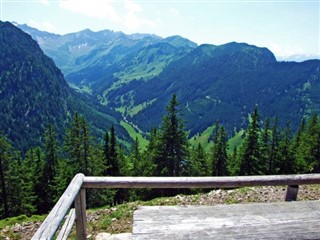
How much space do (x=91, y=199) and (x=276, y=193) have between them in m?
24.3

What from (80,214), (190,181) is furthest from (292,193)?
(80,214)

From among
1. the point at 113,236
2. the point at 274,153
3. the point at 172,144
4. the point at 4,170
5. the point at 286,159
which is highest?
the point at 113,236

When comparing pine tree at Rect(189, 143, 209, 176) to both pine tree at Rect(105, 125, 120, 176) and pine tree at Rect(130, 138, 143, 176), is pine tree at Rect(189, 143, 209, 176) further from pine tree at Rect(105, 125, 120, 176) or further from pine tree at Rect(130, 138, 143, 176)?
pine tree at Rect(105, 125, 120, 176)

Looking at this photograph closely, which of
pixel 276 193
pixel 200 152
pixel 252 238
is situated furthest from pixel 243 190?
pixel 200 152

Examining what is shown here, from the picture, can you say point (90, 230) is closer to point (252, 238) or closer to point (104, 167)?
point (252, 238)

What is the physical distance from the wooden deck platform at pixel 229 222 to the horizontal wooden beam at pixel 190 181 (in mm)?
627

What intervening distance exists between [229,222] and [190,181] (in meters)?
1.45

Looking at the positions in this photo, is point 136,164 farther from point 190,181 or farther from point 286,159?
point 190,181

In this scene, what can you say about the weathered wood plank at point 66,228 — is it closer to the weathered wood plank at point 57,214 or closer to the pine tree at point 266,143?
the weathered wood plank at point 57,214

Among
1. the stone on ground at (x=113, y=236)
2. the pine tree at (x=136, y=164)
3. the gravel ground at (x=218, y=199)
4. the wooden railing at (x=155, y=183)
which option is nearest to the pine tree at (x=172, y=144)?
the pine tree at (x=136, y=164)

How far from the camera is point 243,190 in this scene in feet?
56.5

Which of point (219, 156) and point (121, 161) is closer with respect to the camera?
point (121, 161)

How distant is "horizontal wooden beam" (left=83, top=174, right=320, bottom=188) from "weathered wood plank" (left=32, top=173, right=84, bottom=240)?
559 mm

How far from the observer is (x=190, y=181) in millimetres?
6484
